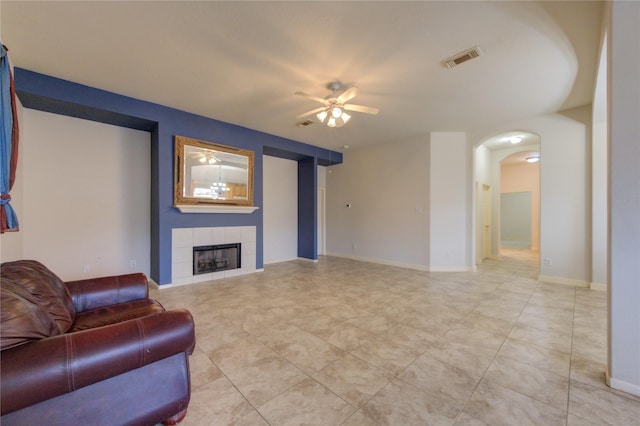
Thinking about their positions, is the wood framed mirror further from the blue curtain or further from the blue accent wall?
the blue curtain

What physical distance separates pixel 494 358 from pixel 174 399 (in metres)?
2.48

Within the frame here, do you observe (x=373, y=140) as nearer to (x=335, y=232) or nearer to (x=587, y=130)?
(x=335, y=232)

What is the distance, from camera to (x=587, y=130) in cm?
432

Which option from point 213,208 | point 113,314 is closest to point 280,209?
point 213,208

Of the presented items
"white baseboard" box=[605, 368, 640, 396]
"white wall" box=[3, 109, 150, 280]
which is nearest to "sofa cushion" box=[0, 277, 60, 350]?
"white wall" box=[3, 109, 150, 280]

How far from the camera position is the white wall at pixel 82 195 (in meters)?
3.73

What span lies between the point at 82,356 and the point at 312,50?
3043 mm

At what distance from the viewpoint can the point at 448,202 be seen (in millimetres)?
5547

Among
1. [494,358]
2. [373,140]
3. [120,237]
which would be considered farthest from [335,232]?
[494,358]

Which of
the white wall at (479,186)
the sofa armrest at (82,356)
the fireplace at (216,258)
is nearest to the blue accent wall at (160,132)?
the fireplace at (216,258)

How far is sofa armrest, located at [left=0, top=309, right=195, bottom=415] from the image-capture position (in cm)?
105

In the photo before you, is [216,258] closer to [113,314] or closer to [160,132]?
[160,132]

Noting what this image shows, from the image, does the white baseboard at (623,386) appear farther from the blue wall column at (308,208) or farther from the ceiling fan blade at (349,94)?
the blue wall column at (308,208)

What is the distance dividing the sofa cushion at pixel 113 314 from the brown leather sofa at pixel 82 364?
0.31 feet
